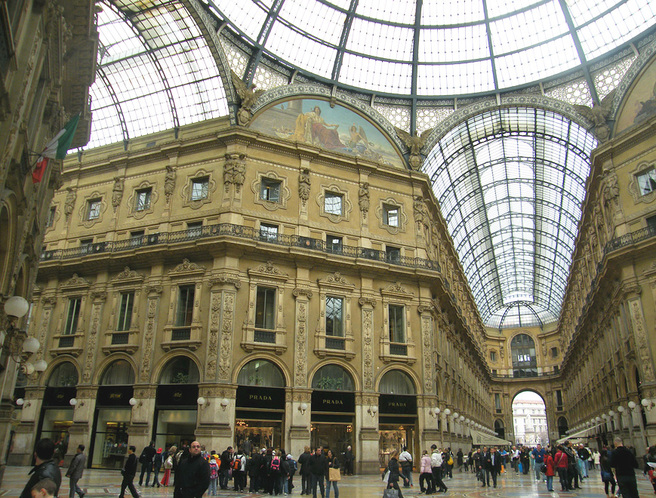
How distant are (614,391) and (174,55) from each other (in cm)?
3995

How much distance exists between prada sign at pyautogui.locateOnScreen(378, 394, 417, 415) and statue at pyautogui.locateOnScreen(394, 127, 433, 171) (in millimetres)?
16002

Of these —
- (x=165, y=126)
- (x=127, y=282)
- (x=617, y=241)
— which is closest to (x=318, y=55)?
(x=165, y=126)

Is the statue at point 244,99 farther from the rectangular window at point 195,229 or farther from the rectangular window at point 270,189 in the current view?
the rectangular window at point 195,229

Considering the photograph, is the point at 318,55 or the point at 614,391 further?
the point at 614,391

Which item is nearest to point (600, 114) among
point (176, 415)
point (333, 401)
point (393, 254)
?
point (393, 254)

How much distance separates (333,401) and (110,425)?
12373 millimetres

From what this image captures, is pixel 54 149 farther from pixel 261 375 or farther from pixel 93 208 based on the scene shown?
pixel 93 208

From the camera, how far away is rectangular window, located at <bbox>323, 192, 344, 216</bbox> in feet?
108

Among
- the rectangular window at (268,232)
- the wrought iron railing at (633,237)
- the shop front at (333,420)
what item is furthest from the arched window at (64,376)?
the wrought iron railing at (633,237)

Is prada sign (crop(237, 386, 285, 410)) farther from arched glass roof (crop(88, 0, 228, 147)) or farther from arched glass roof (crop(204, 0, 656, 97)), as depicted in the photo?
arched glass roof (crop(204, 0, 656, 97))

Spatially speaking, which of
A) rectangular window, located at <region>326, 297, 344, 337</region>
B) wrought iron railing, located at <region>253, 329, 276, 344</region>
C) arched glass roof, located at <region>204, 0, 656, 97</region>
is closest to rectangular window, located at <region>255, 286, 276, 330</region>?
wrought iron railing, located at <region>253, 329, 276, 344</region>

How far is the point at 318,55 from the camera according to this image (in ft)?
120

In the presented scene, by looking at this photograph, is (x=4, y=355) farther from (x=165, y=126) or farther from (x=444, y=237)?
(x=444, y=237)

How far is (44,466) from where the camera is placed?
6137 mm
